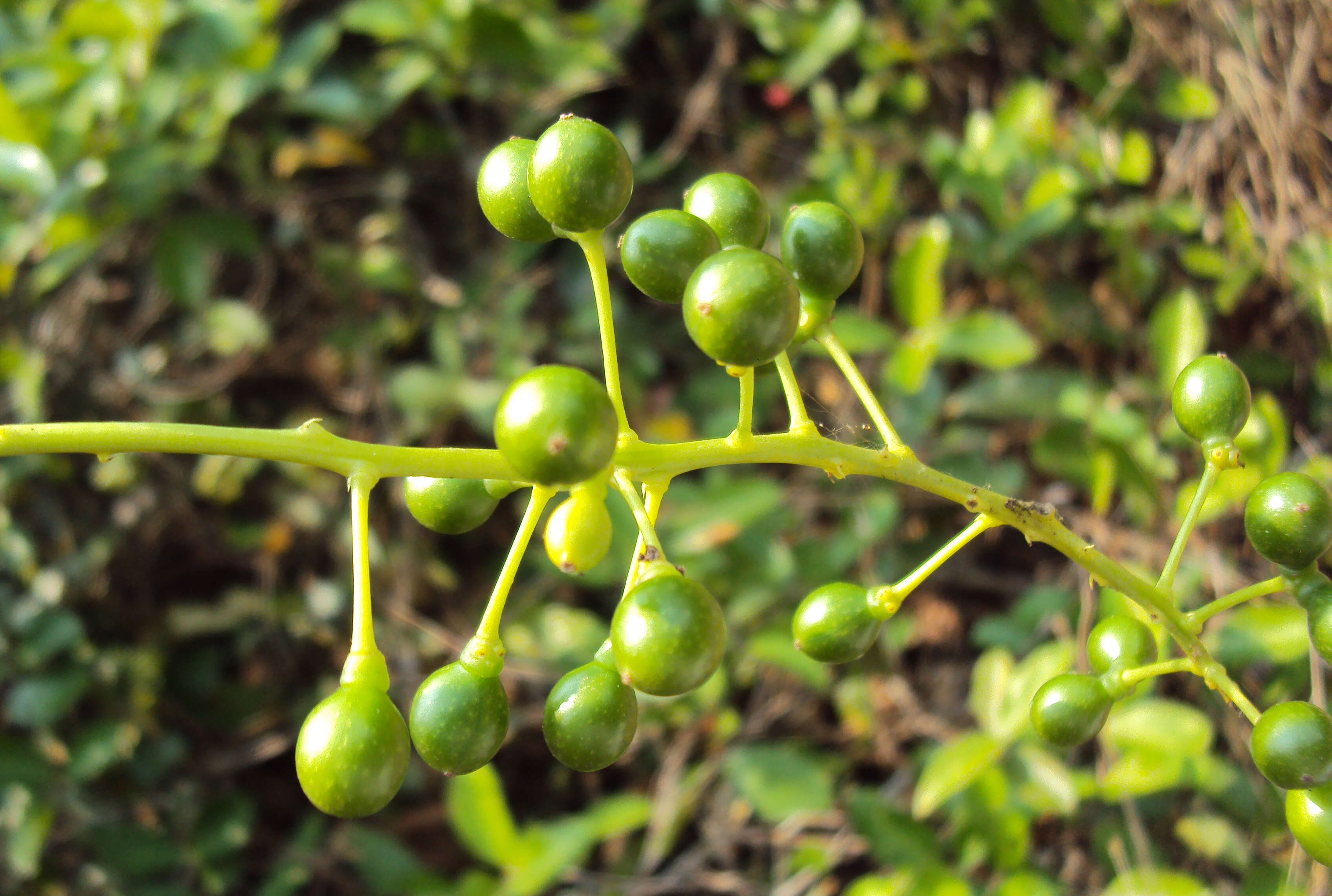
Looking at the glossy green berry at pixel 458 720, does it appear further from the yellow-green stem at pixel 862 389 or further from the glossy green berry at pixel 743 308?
the yellow-green stem at pixel 862 389

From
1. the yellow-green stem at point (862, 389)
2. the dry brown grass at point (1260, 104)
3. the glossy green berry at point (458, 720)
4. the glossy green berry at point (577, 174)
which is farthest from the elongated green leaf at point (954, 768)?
the dry brown grass at point (1260, 104)

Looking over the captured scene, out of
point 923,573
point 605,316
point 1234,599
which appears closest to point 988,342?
point 1234,599

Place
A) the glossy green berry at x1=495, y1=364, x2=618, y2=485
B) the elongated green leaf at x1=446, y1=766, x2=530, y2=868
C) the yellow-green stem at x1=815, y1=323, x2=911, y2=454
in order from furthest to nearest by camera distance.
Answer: the elongated green leaf at x1=446, y1=766, x2=530, y2=868, the yellow-green stem at x1=815, y1=323, x2=911, y2=454, the glossy green berry at x1=495, y1=364, x2=618, y2=485

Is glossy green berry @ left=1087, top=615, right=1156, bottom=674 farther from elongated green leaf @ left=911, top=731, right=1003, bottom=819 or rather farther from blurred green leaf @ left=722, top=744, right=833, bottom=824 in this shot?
blurred green leaf @ left=722, top=744, right=833, bottom=824

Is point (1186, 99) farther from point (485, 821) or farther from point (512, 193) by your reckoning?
point (485, 821)

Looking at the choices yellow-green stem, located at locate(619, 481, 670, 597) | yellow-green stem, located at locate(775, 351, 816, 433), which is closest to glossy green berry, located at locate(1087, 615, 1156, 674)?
yellow-green stem, located at locate(775, 351, 816, 433)
